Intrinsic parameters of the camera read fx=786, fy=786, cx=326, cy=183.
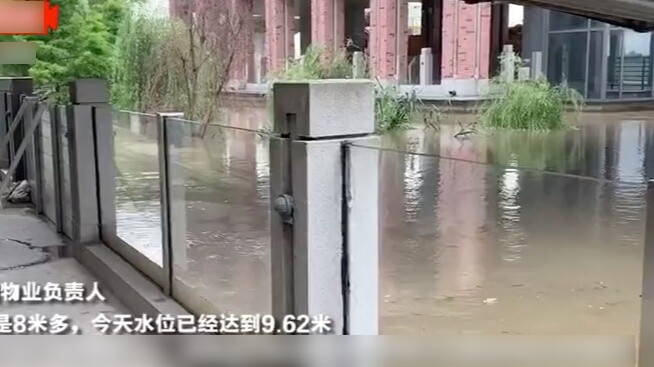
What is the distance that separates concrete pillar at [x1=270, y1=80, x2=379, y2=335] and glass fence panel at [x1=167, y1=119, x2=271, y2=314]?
1.35 feet

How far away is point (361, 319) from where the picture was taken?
10.8 feet

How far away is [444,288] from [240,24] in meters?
12.0

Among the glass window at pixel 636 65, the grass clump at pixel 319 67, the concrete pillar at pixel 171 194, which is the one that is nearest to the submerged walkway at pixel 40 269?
the concrete pillar at pixel 171 194

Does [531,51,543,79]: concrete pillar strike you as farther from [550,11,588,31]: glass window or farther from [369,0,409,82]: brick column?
[369,0,409,82]: brick column

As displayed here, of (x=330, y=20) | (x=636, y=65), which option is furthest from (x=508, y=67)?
(x=330, y=20)

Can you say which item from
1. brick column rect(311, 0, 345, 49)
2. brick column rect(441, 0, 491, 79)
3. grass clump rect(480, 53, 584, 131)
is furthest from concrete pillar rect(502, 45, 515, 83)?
brick column rect(311, 0, 345, 49)

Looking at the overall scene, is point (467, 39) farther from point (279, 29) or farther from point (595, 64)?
point (279, 29)

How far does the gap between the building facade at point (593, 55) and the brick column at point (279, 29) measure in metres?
9.14

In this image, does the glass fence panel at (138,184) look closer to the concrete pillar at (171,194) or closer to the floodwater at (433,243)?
the floodwater at (433,243)

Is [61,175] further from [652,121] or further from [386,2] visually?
[386,2]

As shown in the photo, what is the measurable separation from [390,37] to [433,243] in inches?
726

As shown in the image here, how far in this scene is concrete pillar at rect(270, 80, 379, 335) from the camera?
308 centimetres

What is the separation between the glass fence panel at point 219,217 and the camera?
4105mm

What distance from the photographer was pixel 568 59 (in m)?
22.7
